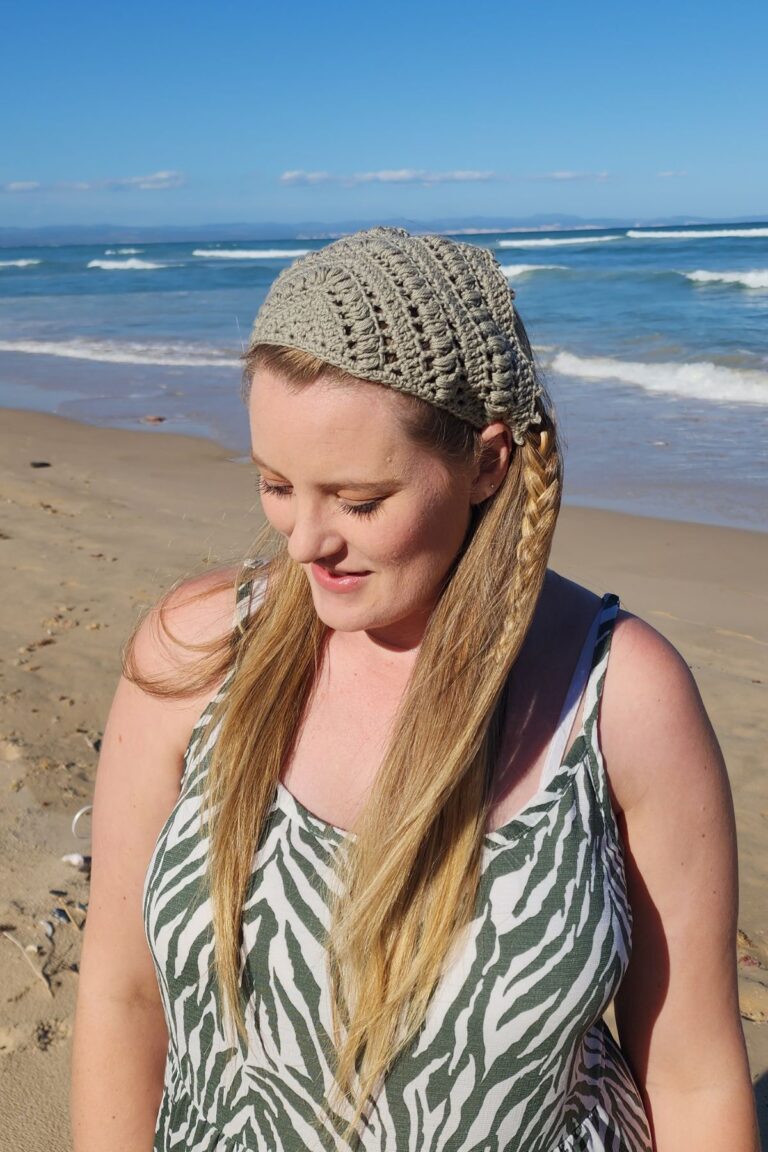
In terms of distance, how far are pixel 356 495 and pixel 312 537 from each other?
0.29 ft

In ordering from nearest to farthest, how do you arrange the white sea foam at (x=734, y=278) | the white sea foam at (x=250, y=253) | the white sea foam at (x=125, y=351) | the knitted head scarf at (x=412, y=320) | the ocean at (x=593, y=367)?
the knitted head scarf at (x=412, y=320)
the ocean at (x=593, y=367)
the white sea foam at (x=125, y=351)
the white sea foam at (x=734, y=278)
the white sea foam at (x=250, y=253)

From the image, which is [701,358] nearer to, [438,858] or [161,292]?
[438,858]

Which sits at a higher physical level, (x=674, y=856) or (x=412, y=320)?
(x=412, y=320)

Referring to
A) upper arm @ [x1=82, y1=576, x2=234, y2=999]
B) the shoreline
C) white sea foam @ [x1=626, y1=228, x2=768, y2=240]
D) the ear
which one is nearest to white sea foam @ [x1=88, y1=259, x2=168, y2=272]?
white sea foam @ [x1=626, y1=228, x2=768, y2=240]

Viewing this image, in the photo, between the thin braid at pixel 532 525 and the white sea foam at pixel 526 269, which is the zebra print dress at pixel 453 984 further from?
the white sea foam at pixel 526 269

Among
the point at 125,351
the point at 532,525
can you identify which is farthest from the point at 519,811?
the point at 125,351

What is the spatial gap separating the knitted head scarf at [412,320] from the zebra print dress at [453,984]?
0.47 metres

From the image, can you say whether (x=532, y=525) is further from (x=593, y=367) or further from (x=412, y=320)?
(x=593, y=367)

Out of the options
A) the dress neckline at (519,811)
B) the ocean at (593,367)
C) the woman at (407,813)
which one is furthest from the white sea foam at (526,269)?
the dress neckline at (519,811)

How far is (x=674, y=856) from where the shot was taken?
1.69m

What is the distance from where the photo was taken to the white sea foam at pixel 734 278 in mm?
26594

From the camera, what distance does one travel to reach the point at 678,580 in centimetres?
693

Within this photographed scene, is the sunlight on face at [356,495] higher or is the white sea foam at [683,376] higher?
the sunlight on face at [356,495]

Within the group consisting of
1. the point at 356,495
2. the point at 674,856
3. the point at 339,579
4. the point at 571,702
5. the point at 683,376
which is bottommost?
the point at 683,376
